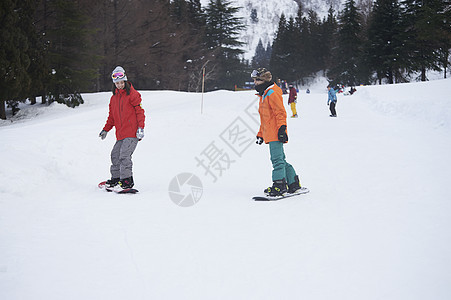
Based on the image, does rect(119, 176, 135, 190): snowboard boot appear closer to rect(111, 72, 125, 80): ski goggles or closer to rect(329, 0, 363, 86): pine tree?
rect(111, 72, 125, 80): ski goggles

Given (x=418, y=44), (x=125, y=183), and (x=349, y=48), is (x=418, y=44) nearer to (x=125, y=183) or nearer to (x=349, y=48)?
(x=349, y=48)

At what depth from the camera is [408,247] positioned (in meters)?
3.21

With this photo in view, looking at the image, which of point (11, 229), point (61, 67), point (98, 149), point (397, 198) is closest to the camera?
point (11, 229)

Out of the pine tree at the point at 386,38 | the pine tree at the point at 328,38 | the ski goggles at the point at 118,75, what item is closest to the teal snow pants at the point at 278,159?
the ski goggles at the point at 118,75

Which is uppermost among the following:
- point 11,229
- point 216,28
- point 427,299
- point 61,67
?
point 216,28

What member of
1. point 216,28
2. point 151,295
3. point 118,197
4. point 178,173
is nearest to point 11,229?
point 118,197

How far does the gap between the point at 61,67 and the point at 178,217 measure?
17636mm

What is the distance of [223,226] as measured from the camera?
Answer: 3.92 m

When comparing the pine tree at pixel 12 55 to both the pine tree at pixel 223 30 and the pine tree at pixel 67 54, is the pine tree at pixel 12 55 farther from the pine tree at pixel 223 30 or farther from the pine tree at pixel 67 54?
the pine tree at pixel 223 30

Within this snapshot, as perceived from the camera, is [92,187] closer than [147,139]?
Yes

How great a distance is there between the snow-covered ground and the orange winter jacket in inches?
42.4

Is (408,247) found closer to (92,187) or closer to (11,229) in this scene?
(11,229)

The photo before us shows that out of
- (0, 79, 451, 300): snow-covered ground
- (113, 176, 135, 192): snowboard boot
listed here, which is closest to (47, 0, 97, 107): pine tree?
(0, 79, 451, 300): snow-covered ground

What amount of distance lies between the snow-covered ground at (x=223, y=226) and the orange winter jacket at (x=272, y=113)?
108cm
